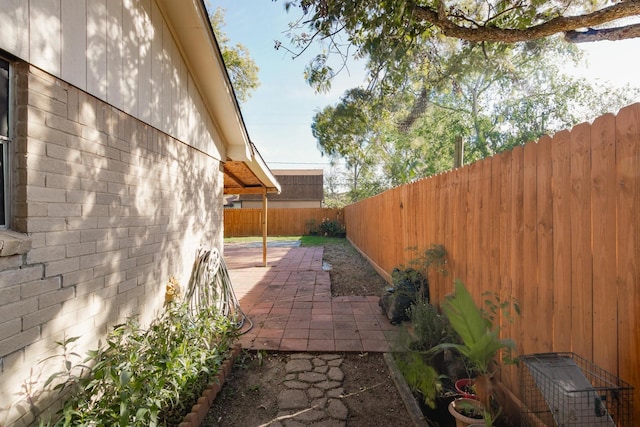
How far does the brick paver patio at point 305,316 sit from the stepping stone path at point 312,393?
0.26 meters

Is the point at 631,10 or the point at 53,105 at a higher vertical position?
the point at 631,10

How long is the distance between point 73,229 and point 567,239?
10.5 feet

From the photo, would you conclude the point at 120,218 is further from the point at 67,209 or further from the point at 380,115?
the point at 380,115

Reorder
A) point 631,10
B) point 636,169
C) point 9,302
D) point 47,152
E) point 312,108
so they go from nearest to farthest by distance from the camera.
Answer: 1. point 636,169
2. point 9,302
3. point 47,152
4. point 631,10
5. point 312,108

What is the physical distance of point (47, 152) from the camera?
2.10m

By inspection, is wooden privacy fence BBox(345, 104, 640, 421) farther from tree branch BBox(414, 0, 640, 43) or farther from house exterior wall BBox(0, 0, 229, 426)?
house exterior wall BBox(0, 0, 229, 426)

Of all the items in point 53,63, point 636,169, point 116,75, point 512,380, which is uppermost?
point 116,75

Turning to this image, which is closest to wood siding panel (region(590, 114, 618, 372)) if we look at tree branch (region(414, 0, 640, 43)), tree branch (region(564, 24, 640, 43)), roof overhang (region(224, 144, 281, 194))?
tree branch (region(414, 0, 640, 43))

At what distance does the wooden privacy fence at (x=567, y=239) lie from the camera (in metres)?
1.66

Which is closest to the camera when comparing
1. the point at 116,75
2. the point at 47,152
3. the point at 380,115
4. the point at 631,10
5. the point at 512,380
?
the point at 47,152

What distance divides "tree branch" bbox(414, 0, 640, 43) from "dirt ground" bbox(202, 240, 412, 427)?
4.03m

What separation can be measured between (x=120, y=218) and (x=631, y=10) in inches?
198

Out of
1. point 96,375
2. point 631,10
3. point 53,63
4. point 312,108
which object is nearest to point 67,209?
point 53,63

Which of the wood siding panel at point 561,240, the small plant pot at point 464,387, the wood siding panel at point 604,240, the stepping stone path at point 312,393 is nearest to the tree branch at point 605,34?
the wood siding panel at point 561,240
